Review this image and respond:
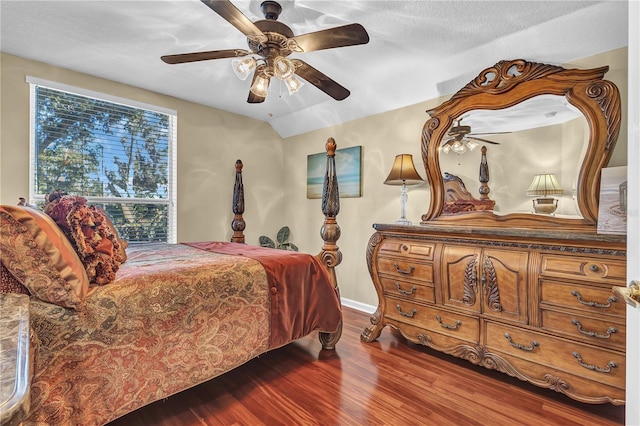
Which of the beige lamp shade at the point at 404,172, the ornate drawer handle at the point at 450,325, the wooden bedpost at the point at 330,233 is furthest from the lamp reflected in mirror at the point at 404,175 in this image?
the ornate drawer handle at the point at 450,325

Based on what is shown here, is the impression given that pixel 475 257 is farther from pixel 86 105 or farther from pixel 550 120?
pixel 86 105

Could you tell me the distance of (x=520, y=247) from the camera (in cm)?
191

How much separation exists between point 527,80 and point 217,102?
3256mm

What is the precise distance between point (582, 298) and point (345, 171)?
2644mm

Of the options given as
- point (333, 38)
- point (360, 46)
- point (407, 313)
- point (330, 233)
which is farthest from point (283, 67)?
point (407, 313)

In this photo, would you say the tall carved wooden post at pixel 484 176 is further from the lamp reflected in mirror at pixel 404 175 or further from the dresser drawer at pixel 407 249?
the dresser drawer at pixel 407 249

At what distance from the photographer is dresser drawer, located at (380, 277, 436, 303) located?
2.30 meters

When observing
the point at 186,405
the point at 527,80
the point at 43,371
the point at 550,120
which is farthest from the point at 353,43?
the point at 186,405

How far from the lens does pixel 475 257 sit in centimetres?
207

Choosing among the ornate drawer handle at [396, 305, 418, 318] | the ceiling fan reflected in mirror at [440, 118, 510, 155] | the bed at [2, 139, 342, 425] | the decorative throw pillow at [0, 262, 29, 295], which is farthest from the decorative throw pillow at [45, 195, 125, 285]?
the ceiling fan reflected in mirror at [440, 118, 510, 155]

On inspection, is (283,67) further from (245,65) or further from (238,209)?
(238,209)

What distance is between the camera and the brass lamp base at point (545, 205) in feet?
7.03

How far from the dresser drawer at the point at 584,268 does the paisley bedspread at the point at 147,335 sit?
1.65m

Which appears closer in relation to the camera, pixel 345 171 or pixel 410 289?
pixel 410 289
